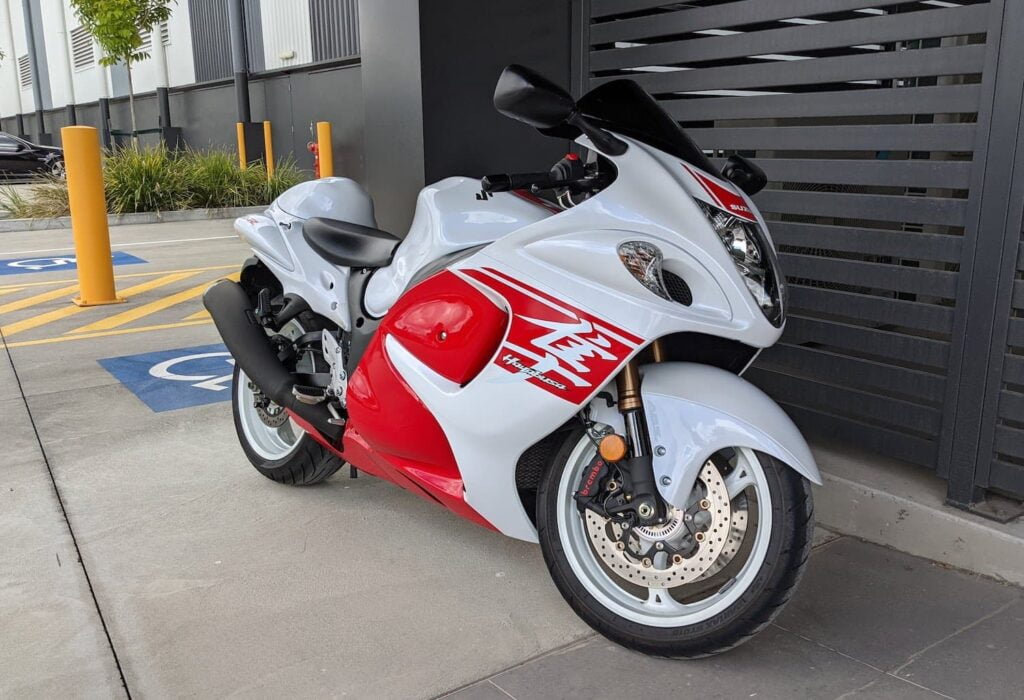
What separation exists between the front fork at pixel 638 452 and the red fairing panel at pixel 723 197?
1.51 ft

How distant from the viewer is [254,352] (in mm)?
3551

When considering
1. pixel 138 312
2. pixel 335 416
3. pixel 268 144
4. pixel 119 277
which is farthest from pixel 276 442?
pixel 268 144

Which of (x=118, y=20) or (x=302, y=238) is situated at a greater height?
(x=118, y=20)

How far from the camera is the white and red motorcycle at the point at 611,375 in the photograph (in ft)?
7.72

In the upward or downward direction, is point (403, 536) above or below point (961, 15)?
below

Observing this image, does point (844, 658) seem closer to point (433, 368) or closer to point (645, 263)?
point (645, 263)

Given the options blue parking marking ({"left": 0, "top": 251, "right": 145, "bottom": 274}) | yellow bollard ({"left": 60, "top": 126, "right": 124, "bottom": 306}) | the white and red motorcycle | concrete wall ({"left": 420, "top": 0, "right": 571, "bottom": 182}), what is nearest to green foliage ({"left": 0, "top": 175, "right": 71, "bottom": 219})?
blue parking marking ({"left": 0, "top": 251, "right": 145, "bottom": 274})

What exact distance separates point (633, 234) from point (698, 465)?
2.00ft

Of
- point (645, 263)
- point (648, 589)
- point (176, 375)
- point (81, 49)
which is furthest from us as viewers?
point (81, 49)

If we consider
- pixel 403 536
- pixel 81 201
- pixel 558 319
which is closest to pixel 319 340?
pixel 403 536

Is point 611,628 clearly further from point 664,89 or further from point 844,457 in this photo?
point 664,89

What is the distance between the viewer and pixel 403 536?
338cm

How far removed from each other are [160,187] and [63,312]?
24.7 feet

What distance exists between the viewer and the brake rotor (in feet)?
8.05
